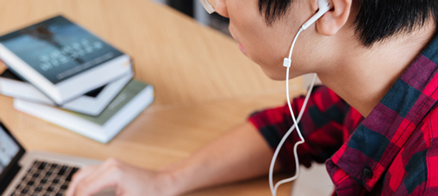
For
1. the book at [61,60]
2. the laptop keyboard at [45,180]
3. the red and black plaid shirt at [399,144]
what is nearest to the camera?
the red and black plaid shirt at [399,144]

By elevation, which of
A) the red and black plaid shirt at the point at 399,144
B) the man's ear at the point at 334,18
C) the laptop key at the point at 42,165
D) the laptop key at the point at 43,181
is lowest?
the laptop key at the point at 42,165

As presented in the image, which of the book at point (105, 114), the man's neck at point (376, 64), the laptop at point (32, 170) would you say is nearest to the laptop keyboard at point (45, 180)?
the laptop at point (32, 170)

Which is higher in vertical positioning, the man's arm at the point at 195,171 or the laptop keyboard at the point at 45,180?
the man's arm at the point at 195,171

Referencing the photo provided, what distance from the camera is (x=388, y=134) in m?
0.59

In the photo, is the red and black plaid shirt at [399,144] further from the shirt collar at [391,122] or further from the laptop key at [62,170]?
the laptop key at [62,170]

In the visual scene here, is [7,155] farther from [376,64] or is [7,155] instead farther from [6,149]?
[376,64]

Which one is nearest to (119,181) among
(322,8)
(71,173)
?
(71,173)

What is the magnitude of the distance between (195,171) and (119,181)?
0.16 m

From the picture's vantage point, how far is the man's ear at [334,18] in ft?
1.66

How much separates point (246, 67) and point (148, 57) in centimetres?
32

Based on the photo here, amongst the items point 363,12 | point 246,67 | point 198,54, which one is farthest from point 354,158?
point 198,54

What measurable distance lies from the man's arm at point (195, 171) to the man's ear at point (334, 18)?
14.9 inches

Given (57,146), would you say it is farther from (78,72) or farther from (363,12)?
(363,12)

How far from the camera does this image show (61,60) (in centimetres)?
88
